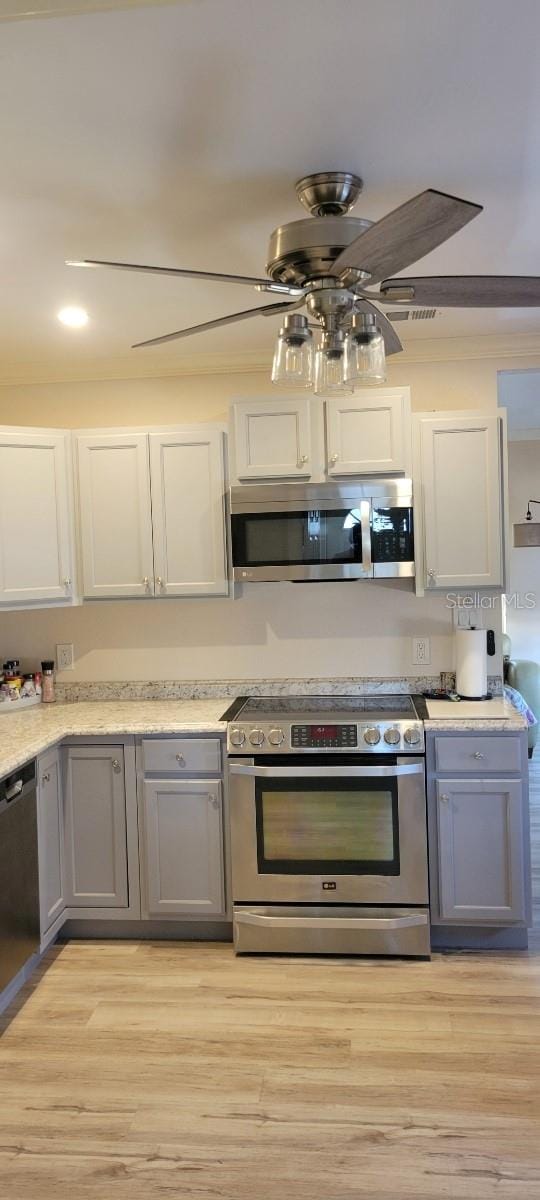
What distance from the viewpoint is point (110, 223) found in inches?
91.5

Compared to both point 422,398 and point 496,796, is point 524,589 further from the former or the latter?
point 496,796

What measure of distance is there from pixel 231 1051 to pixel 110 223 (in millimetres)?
2600

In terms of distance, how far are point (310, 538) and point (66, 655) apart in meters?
1.43

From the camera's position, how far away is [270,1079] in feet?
8.12

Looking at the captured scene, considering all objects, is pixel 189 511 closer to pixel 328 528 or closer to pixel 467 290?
pixel 328 528

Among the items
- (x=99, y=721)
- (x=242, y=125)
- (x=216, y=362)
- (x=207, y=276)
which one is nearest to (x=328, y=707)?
(x=99, y=721)

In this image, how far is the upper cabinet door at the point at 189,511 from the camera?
353 cm

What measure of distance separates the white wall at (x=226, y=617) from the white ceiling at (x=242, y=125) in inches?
41.7

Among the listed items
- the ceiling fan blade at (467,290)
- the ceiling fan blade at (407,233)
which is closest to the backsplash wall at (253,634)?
the ceiling fan blade at (467,290)

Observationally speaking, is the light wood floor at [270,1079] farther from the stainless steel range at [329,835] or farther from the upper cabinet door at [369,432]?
the upper cabinet door at [369,432]

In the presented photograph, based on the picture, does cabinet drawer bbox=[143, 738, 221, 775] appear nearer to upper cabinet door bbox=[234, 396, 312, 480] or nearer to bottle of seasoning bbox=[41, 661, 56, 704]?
bottle of seasoning bbox=[41, 661, 56, 704]

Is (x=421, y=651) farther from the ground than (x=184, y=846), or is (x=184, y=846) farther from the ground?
(x=421, y=651)

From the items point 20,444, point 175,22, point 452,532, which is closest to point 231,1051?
point 452,532

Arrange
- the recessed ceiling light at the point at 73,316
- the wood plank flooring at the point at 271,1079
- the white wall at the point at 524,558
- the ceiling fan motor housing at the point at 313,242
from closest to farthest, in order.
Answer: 1. the ceiling fan motor housing at the point at 313,242
2. the wood plank flooring at the point at 271,1079
3. the recessed ceiling light at the point at 73,316
4. the white wall at the point at 524,558
